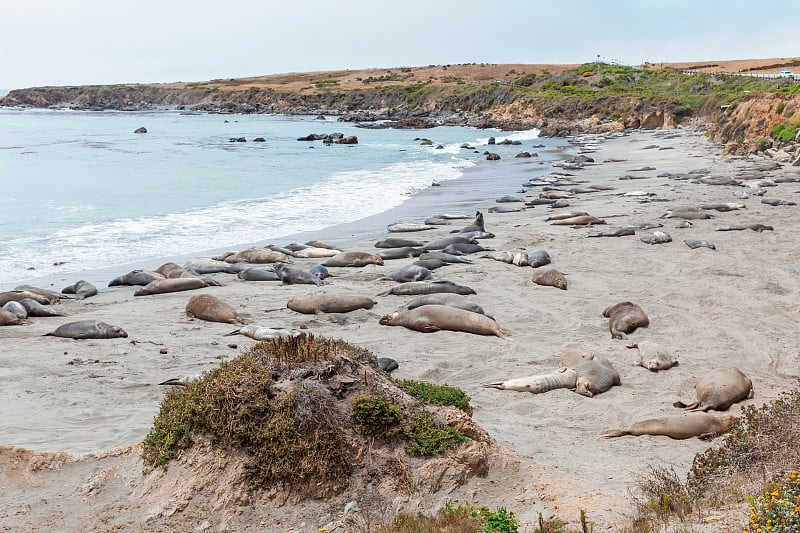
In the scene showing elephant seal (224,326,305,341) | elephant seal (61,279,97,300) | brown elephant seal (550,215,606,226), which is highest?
brown elephant seal (550,215,606,226)

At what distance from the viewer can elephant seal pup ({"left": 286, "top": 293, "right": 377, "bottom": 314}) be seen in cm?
1124

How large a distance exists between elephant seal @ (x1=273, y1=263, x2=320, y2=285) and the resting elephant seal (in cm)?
558

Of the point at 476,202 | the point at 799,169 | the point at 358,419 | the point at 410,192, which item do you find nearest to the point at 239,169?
the point at 410,192

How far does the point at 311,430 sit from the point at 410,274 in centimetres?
778

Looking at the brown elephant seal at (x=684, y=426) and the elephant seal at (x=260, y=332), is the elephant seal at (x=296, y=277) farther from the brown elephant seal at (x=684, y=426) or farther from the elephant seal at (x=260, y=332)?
the brown elephant seal at (x=684, y=426)

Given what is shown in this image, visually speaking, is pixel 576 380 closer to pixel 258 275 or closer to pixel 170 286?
pixel 258 275

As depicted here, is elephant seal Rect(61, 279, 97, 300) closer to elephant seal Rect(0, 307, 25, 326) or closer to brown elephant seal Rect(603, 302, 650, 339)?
elephant seal Rect(0, 307, 25, 326)

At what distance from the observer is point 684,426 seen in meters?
6.83

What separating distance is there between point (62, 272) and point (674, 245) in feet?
42.1

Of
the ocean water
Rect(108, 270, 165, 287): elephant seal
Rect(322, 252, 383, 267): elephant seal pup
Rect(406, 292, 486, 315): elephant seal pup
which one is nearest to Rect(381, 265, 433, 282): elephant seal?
Rect(406, 292, 486, 315): elephant seal pup

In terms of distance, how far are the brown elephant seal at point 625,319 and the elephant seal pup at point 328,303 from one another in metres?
3.78

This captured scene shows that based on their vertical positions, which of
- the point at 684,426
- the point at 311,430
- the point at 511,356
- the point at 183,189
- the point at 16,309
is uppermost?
the point at 311,430

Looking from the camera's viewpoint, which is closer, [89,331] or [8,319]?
[89,331]

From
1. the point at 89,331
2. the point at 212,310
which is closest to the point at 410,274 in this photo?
the point at 212,310
